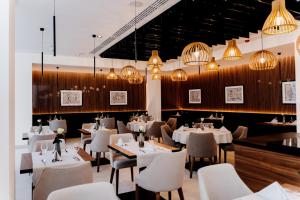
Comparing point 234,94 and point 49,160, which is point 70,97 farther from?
point 49,160

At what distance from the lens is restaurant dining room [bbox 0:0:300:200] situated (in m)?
2.18

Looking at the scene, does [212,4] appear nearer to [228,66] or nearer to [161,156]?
[161,156]

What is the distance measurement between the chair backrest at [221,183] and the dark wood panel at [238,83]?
690 cm

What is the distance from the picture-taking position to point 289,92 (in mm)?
7891

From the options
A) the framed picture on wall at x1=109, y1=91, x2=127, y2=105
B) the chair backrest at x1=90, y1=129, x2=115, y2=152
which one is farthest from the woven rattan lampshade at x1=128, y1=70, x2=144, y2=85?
the framed picture on wall at x1=109, y1=91, x2=127, y2=105

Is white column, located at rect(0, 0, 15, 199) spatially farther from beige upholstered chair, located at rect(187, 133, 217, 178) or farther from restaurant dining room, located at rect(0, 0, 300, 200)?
beige upholstered chair, located at rect(187, 133, 217, 178)

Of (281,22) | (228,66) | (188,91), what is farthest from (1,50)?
(188,91)

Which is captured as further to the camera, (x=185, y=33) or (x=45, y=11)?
(x=185, y=33)

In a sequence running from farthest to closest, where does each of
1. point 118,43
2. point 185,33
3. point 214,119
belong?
1. point 214,119
2. point 118,43
3. point 185,33

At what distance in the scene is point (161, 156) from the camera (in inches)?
115

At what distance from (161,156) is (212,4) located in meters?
3.14

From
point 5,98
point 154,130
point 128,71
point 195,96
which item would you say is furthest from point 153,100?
point 5,98

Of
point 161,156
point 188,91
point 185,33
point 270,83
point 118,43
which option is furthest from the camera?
point 188,91

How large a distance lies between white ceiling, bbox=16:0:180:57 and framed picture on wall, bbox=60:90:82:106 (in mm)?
3411
